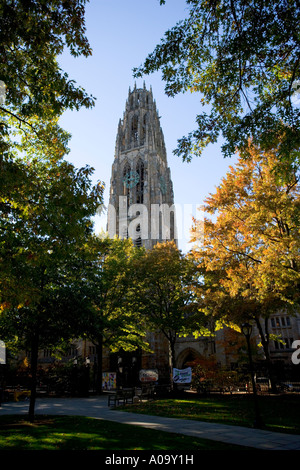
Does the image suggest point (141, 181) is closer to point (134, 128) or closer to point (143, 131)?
point (143, 131)

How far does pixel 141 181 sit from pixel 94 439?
184ft

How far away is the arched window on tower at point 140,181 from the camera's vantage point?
59.8 metres

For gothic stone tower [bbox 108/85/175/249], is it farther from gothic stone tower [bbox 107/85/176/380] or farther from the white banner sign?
the white banner sign

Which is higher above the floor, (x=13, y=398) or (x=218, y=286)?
(x=218, y=286)

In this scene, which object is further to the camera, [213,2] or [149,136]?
[149,136]

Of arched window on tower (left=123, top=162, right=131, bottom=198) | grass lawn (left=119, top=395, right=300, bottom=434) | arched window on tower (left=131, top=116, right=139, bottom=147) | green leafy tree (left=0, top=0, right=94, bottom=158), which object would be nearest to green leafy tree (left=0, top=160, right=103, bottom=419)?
green leafy tree (left=0, top=0, right=94, bottom=158)

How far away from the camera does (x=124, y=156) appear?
64688 mm

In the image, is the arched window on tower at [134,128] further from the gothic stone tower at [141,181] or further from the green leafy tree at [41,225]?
the green leafy tree at [41,225]

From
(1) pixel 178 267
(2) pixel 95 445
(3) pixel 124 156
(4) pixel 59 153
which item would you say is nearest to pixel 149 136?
(3) pixel 124 156

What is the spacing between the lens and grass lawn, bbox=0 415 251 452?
6.23 meters

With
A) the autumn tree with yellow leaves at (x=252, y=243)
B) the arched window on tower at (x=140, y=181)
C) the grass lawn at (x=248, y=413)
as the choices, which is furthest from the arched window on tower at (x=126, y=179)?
the grass lawn at (x=248, y=413)

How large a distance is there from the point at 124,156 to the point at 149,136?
6.79m

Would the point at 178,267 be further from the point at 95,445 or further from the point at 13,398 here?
the point at 95,445

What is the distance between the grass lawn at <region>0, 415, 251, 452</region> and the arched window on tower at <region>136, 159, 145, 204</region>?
2033 inches
